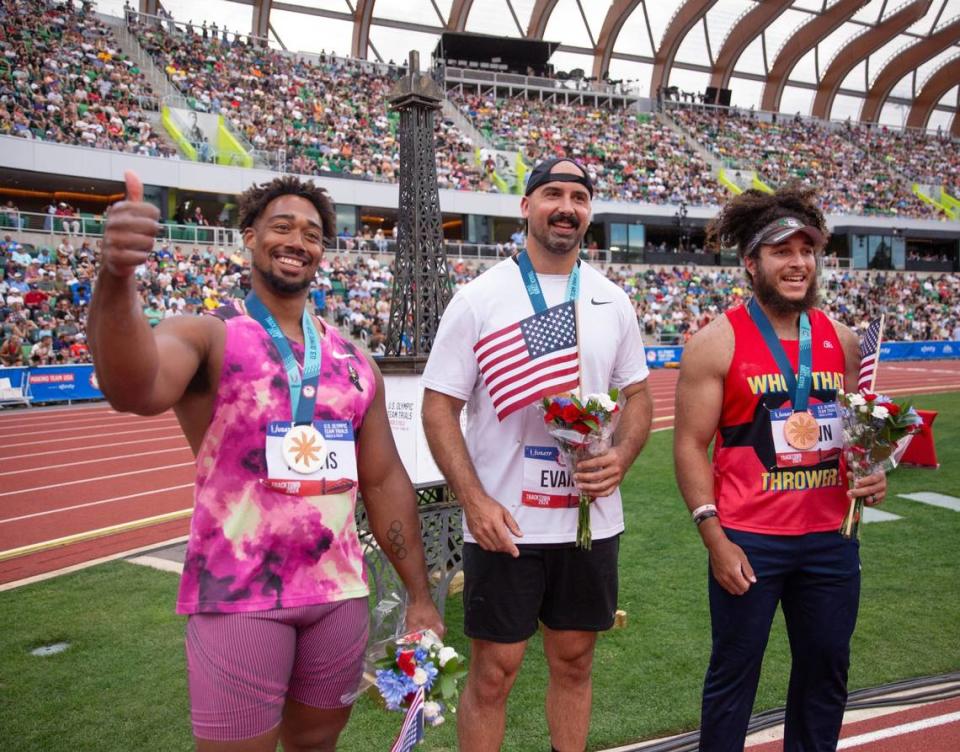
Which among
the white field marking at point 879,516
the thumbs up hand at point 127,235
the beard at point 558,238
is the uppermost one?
the beard at point 558,238

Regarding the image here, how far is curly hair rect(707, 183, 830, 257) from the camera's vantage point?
2.99m

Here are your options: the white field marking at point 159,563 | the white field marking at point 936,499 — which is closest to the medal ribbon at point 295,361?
the white field marking at point 159,563

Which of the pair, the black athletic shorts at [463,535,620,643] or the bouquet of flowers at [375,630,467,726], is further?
the black athletic shorts at [463,535,620,643]

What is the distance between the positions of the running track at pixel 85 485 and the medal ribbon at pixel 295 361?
17.0 ft

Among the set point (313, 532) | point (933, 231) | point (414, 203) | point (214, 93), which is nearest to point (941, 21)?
point (933, 231)

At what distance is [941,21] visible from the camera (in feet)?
166

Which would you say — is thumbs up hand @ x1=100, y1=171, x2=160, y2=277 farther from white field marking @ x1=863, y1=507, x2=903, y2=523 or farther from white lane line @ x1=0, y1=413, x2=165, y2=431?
white lane line @ x1=0, y1=413, x2=165, y2=431

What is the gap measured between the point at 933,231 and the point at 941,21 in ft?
53.5

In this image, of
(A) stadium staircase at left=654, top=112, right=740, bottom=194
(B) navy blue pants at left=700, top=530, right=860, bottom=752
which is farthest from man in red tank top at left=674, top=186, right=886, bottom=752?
(A) stadium staircase at left=654, top=112, right=740, bottom=194

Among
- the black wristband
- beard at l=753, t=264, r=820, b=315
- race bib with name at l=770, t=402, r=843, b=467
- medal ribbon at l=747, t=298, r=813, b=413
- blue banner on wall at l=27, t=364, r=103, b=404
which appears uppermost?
beard at l=753, t=264, r=820, b=315

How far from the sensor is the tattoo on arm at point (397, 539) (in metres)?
2.50

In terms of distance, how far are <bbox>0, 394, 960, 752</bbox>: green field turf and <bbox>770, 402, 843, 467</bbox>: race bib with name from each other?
163 cm

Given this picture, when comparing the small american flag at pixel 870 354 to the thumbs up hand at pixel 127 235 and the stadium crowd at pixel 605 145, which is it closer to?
the thumbs up hand at pixel 127 235

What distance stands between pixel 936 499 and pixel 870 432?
21.0 feet
